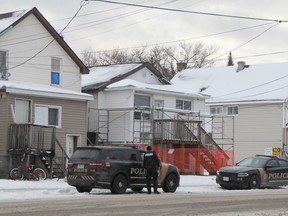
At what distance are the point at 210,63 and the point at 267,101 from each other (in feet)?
133

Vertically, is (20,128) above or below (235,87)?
below

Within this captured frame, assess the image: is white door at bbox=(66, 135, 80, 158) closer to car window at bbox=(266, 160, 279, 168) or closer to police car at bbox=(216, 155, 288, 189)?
police car at bbox=(216, 155, 288, 189)

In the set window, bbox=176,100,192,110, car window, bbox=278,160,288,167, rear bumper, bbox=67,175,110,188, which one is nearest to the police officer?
rear bumper, bbox=67,175,110,188

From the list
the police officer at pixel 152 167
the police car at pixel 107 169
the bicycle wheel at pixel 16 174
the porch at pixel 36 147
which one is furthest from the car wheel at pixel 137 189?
the porch at pixel 36 147

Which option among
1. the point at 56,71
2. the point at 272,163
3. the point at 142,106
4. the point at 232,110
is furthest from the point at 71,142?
the point at 232,110

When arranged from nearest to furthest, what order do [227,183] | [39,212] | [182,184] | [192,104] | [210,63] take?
[39,212], [227,183], [182,184], [192,104], [210,63]

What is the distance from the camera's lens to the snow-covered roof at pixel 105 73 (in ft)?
127

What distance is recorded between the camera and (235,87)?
52031 millimetres

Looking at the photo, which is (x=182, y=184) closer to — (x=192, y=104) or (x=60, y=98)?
(x=60, y=98)

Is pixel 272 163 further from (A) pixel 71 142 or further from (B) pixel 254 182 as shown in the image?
(A) pixel 71 142

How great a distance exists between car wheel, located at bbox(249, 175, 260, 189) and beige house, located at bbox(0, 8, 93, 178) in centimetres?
953

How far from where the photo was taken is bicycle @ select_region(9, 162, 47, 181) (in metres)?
26.8

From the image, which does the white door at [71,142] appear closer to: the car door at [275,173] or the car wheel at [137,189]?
the car wheel at [137,189]

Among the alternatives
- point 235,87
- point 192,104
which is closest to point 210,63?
point 235,87
